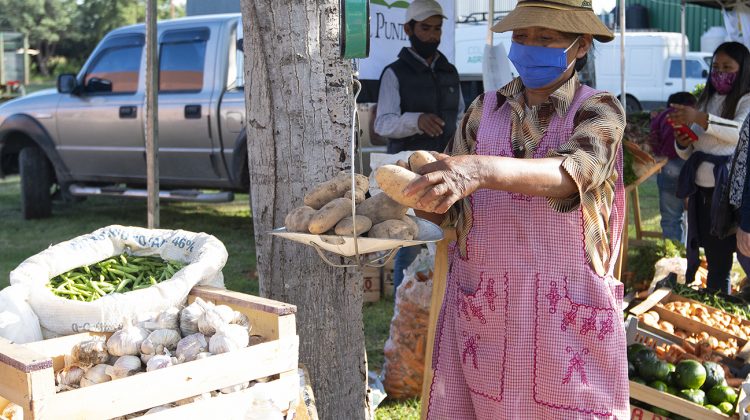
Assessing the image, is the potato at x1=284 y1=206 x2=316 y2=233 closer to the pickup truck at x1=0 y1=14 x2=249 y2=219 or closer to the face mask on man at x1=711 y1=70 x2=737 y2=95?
the face mask on man at x1=711 y1=70 x2=737 y2=95

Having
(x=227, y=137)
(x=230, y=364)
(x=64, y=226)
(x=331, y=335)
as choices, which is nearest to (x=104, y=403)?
(x=230, y=364)

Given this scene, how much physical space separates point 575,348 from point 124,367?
51.7 inches

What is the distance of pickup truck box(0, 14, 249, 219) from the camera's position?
8422 millimetres

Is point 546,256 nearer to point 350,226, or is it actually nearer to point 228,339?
point 350,226

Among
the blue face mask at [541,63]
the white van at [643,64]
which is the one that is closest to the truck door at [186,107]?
the blue face mask at [541,63]

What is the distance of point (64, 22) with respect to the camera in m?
39.1

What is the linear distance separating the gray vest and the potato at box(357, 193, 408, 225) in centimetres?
311

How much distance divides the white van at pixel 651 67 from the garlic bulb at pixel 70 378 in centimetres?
1755

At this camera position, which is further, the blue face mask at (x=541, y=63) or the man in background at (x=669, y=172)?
the man in background at (x=669, y=172)

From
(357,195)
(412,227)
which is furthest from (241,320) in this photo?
(412,227)

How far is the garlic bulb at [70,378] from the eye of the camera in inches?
96.3

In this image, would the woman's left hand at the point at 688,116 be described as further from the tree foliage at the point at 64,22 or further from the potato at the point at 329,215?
the tree foliage at the point at 64,22

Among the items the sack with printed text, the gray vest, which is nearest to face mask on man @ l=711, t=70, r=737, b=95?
the gray vest

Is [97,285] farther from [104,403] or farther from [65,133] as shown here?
[65,133]
